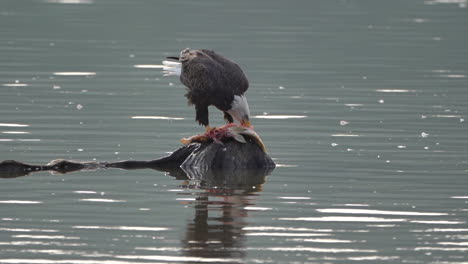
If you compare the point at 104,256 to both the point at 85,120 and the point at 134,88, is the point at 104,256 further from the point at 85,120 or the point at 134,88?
the point at 134,88

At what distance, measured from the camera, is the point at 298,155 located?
15.1 m

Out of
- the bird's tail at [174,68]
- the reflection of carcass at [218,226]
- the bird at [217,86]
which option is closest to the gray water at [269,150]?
the reflection of carcass at [218,226]

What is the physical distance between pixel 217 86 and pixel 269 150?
1.54 metres

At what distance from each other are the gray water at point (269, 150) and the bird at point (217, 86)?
770 millimetres

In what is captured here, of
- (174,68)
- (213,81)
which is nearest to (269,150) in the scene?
(174,68)

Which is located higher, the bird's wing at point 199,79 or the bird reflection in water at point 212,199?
the bird's wing at point 199,79

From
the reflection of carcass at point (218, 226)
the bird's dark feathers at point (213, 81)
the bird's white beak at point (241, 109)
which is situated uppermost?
the bird's dark feathers at point (213, 81)

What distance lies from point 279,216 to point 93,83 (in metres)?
12.0

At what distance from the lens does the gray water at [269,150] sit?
1035 cm

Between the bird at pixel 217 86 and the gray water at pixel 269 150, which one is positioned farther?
the bird at pixel 217 86

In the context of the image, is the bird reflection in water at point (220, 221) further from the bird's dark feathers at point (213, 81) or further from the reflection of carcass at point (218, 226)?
the bird's dark feathers at point (213, 81)

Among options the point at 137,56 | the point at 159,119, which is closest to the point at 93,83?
the point at 159,119

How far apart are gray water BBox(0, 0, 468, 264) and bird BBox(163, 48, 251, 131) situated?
0.77 metres

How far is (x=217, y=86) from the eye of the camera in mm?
14352
